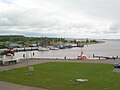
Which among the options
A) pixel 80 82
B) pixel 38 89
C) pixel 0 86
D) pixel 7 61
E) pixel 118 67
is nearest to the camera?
pixel 38 89

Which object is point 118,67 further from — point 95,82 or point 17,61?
point 17,61

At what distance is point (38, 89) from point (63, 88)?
2496 mm

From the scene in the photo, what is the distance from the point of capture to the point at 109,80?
28.6 metres

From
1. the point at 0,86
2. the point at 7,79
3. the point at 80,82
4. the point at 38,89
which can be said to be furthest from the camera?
the point at 7,79

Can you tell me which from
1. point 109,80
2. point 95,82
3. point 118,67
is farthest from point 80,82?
point 118,67

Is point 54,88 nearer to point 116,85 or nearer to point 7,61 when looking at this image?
point 116,85

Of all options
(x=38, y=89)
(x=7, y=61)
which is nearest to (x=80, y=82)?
(x=38, y=89)

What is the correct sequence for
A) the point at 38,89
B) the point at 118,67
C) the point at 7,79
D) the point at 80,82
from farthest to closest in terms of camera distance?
the point at 118,67
the point at 7,79
the point at 80,82
the point at 38,89

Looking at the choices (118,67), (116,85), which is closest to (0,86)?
(116,85)

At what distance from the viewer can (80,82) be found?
27.5 metres

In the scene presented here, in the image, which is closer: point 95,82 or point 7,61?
point 95,82

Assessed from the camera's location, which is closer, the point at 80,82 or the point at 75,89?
the point at 75,89

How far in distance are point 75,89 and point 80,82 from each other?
363cm

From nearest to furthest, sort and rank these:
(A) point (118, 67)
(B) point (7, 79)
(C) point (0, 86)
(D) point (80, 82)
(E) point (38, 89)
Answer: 1. (E) point (38, 89)
2. (C) point (0, 86)
3. (D) point (80, 82)
4. (B) point (7, 79)
5. (A) point (118, 67)
